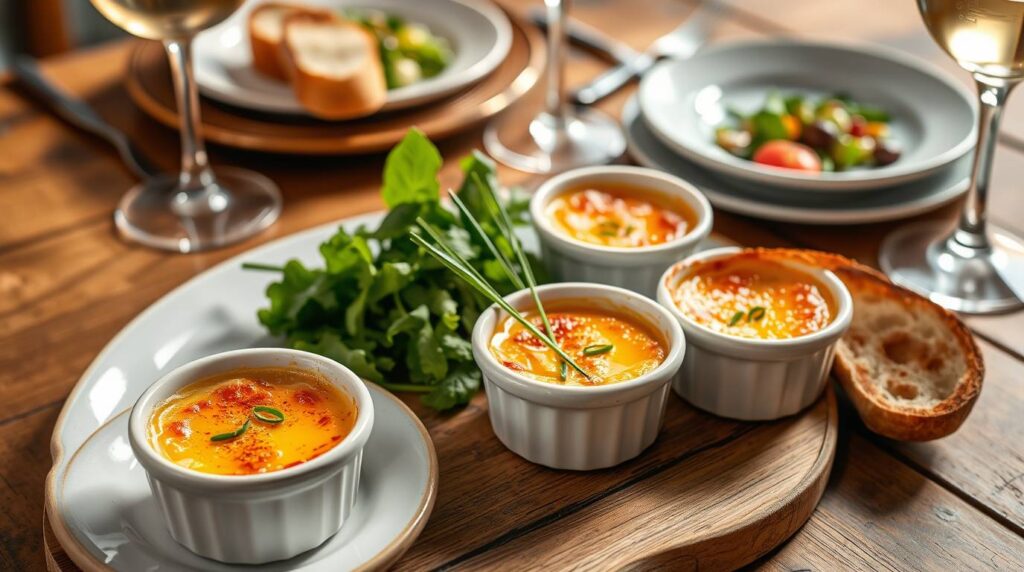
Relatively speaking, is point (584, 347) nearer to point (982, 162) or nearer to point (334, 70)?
point (982, 162)

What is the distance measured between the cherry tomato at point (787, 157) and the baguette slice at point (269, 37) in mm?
1054

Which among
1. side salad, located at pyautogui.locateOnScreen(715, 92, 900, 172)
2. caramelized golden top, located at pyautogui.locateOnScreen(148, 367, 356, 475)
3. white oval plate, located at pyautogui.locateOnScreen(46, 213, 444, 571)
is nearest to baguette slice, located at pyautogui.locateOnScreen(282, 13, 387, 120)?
white oval plate, located at pyautogui.locateOnScreen(46, 213, 444, 571)

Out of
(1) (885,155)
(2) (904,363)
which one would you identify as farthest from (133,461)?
(1) (885,155)

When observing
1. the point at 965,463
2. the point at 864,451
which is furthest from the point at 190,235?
the point at 965,463

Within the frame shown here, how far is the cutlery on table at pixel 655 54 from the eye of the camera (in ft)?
8.73

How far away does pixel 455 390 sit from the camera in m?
1.59

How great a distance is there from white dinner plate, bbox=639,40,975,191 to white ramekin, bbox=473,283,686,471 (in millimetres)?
655

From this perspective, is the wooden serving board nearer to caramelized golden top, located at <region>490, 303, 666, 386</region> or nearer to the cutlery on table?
caramelized golden top, located at <region>490, 303, 666, 386</region>

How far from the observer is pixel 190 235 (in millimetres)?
2090

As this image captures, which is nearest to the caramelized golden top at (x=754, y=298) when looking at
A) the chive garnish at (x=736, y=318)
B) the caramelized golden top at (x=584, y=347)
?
the chive garnish at (x=736, y=318)

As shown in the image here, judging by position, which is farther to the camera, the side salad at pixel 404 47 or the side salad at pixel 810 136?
the side salad at pixel 404 47

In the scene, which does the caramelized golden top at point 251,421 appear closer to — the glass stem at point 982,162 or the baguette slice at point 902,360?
the baguette slice at point 902,360

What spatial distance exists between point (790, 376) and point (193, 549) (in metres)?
0.82

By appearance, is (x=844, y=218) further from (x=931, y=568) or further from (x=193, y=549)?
(x=193, y=549)
